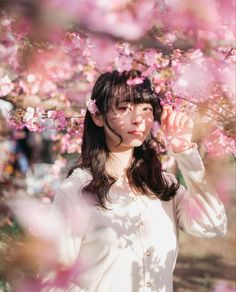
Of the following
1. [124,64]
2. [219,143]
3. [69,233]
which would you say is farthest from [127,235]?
[219,143]

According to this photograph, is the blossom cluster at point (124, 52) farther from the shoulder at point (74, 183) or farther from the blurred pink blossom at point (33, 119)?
the shoulder at point (74, 183)

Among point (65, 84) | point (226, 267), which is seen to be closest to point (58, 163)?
point (65, 84)

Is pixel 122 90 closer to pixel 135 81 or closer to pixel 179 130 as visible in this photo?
pixel 135 81

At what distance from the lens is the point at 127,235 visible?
90.0 inches

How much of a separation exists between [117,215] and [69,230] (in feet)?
0.66

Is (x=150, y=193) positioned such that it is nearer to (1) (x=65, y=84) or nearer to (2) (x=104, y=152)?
(2) (x=104, y=152)

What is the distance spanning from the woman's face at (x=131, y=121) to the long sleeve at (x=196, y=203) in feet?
0.54

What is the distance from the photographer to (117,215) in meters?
2.31

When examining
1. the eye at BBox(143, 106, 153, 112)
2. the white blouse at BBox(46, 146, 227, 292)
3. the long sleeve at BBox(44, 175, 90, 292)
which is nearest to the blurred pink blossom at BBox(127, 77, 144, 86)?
the eye at BBox(143, 106, 153, 112)

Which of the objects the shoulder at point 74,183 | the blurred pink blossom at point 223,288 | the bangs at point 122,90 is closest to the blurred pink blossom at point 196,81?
the bangs at point 122,90

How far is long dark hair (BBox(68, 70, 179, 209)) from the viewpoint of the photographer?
2318mm

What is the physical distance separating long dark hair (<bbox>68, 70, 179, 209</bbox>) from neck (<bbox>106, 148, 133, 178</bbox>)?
2cm

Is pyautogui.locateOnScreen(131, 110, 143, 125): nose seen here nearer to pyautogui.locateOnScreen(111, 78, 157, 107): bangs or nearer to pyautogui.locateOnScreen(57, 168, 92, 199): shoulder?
pyautogui.locateOnScreen(111, 78, 157, 107): bangs

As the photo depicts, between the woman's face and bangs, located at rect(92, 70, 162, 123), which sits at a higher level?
bangs, located at rect(92, 70, 162, 123)
